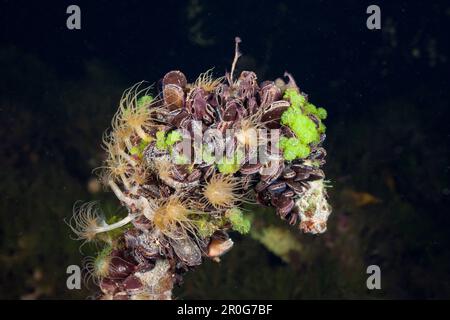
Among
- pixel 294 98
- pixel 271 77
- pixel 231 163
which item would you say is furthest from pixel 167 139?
pixel 271 77

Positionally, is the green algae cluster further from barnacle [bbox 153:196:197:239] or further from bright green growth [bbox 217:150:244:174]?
barnacle [bbox 153:196:197:239]

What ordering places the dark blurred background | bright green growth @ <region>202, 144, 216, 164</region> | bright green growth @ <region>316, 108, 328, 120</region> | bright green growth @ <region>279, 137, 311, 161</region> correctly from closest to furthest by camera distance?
bright green growth @ <region>202, 144, 216, 164</region>, bright green growth @ <region>279, 137, 311, 161</region>, bright green growth @ <region>316, 108, 328, 120</region>, the dark blurred background

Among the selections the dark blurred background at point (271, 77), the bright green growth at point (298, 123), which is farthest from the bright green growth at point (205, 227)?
the dark blurred background at point (271, 77)

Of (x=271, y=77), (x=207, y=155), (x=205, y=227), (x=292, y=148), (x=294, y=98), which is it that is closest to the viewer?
(x=207, y=155)

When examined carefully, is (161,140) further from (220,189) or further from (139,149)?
(220,189)

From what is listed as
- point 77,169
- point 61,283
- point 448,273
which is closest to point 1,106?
point 77,169

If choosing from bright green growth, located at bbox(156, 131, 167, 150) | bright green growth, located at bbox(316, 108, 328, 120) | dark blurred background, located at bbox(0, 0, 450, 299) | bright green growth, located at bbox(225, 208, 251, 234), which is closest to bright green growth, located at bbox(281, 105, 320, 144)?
bright green growth, located at bbox(316, 108, 328, 120)

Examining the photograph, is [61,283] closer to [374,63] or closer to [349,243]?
[349,243]
